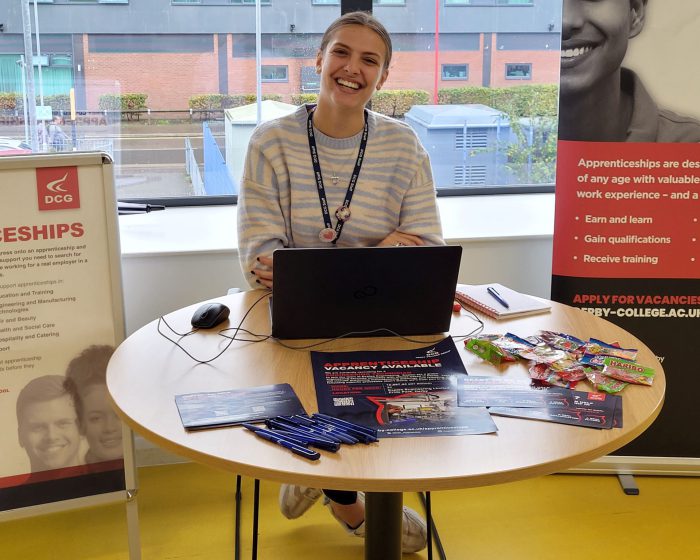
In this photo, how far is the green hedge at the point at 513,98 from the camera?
3.52m

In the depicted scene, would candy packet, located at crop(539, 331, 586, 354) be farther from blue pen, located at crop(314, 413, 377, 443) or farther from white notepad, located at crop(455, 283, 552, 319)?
blue pen, located at crop(314, 413, 377, 443)

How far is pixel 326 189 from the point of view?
238cm

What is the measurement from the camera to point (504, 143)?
3590 mm

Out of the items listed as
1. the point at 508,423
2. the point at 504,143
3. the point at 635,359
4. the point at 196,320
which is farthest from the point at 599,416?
the point at 504,143

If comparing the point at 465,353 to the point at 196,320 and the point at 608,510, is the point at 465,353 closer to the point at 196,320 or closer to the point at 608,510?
the point at 196,320

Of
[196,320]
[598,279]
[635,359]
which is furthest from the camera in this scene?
[598,279]

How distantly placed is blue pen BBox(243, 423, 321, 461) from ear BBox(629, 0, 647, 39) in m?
1.94

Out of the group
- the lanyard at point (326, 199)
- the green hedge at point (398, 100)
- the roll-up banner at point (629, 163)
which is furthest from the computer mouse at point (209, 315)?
the green hedge at point (398, 100)

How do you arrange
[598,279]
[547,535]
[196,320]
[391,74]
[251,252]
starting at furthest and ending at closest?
[391,74], [598,279], [547,535], [251,252], [196,320]

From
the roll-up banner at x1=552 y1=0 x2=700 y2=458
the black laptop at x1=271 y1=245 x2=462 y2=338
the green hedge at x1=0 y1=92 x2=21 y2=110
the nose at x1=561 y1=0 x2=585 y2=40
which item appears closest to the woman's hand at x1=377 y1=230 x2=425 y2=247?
the black laptop at x1=271 y1=245 x2=462 y2=338

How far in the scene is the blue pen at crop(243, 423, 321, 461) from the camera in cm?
137

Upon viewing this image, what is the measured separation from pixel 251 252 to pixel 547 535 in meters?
1.29

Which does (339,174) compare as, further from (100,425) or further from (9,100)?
(9,100)

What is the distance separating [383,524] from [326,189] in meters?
0.96
